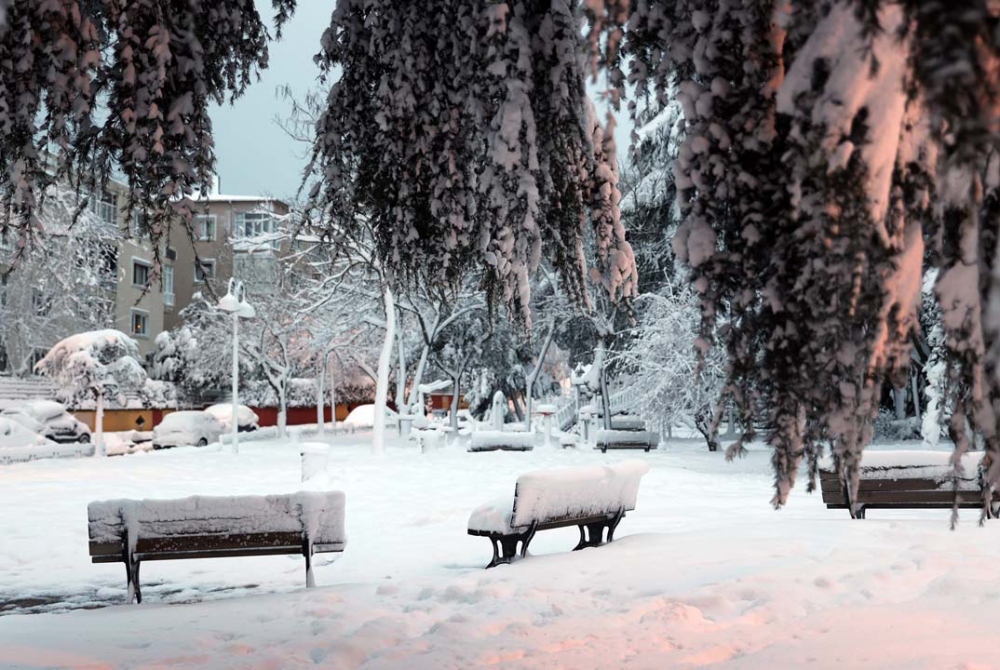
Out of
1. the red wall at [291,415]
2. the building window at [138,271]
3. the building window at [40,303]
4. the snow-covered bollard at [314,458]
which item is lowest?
the red wall at [291,415]

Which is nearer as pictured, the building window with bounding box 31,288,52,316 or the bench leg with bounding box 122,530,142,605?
the bench leg with bounding box 122,530,142,605

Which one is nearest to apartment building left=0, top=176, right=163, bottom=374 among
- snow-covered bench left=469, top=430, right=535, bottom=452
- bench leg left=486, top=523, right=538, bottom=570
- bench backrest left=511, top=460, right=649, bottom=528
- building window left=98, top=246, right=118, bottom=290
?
building window left=98, top=246, right=118, bottom=290

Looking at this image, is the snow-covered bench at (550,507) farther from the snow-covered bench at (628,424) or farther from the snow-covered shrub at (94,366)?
the snow-covered shrub at (94,366)

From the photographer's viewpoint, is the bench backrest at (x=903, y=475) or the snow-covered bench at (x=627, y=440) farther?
the snow-covered bench at (x=627, y=440)

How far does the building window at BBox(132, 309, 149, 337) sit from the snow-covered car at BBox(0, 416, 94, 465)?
24.1 metres

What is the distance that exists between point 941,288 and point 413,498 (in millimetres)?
12379

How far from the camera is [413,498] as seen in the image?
14.1 metres

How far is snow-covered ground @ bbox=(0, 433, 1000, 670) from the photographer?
16.3 feet

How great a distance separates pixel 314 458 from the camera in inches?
588

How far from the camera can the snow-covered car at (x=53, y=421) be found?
2661 cm

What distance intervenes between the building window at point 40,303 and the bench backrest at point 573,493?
29091 mm

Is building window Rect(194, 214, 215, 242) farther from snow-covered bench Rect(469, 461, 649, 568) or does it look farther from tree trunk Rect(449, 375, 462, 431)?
tree trunk Rect(449, 375, 462, 431)

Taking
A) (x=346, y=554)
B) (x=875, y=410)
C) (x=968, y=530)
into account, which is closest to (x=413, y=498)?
(x=346, y=554)

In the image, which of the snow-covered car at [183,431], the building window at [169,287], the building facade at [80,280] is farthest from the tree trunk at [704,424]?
the building window at [169,287]
